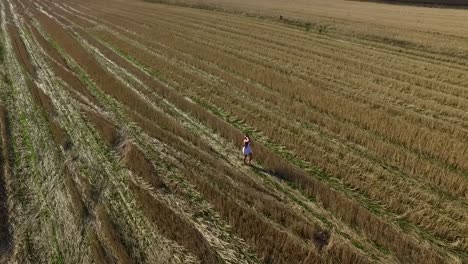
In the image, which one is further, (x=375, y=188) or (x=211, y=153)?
(x=211, y=153)

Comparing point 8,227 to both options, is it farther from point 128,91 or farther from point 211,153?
point 128,91

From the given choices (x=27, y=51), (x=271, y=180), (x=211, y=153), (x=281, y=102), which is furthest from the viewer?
(x=27, y=51)

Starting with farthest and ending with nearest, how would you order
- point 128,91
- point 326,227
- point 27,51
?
point 27,51 → point 128,91 → point 326,227

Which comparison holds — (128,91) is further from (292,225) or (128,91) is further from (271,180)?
(292,225)

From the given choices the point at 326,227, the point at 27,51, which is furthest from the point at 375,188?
the point at 27,51

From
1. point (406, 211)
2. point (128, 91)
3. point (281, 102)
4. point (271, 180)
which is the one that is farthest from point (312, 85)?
point (406, 211)

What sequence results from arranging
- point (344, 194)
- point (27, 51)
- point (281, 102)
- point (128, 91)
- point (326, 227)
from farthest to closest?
1. point (27, 51)
2. point (128, 91)
3. point (281, 102)
4. point (344, 194)
5. point (326, 227)
